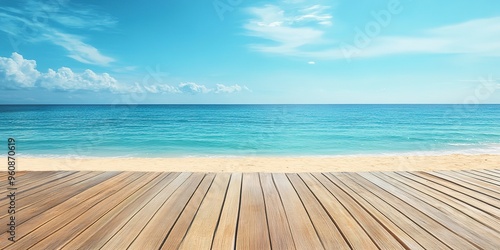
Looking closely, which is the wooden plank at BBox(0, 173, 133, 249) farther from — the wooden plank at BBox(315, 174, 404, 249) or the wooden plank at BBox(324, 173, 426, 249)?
the wooden plank at BBox(324, 173, 426, 249)

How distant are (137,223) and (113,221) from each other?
0.22 m

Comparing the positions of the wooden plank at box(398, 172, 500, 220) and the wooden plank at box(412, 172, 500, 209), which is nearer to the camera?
the wooden plank at box(398, 172, 500, 220)

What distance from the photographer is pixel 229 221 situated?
2.15m

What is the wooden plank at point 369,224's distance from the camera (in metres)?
1.79

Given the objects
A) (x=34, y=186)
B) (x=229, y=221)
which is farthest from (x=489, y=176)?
(x=34, y=186)

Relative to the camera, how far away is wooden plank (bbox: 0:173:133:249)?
1.85 meters

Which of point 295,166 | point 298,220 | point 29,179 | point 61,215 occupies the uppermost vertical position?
point 298,220

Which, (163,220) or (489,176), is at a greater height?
(489,176)

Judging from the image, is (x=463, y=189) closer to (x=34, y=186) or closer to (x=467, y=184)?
(x=467, y=184)

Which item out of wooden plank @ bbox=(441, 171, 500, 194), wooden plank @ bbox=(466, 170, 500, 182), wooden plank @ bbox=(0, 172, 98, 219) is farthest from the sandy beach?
wooden plank @ bbox=(0, 172, 98, 219)

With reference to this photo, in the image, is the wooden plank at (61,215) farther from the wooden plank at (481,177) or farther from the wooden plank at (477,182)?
the wooden plank at (481,177)

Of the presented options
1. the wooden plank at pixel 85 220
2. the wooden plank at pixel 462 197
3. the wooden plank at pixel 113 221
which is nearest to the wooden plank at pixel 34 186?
the wooden plank at pixel 85 220

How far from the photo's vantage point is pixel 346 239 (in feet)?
6.03

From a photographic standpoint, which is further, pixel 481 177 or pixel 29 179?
pixel 481 177
